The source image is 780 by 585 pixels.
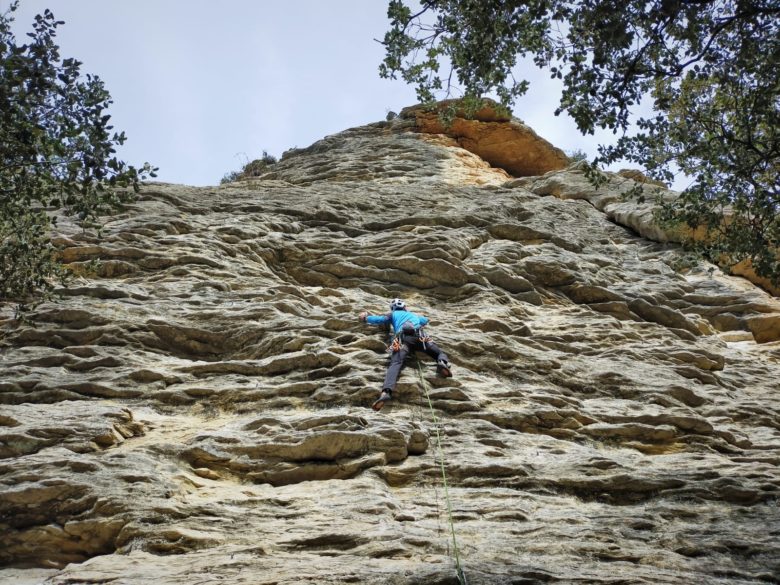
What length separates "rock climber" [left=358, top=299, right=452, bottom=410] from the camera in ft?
38.5

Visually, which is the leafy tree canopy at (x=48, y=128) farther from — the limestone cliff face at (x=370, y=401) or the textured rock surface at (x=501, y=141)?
the textured rock surface at (x=501, y=141)

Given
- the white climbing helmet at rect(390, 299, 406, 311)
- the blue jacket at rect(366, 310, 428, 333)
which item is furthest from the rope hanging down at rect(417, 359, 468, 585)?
the white climbing helmet at rect(390, 299, 406, 311)

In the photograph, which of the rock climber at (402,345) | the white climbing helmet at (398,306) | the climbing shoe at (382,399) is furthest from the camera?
the white climbing helmet at (398,306)

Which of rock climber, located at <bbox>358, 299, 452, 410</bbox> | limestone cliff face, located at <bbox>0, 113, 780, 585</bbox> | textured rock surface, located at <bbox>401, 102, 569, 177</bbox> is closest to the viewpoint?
limestone cliff face, located at <bbox>0, 113, 780, 585</bbox>

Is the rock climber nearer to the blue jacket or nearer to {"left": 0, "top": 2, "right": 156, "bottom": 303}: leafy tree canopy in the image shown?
the blue jacket

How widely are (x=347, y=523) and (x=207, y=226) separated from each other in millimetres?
11557

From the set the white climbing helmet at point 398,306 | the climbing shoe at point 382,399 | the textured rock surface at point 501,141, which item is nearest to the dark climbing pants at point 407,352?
the climbing shoe at point 382,399

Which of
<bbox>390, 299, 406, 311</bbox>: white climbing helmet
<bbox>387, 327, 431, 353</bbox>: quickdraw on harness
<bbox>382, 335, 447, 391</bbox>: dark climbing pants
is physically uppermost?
<bbox>390, 299, 406, 311</bbox>: white climbing helmet

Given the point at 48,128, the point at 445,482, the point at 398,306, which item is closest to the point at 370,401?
the point at 445,482

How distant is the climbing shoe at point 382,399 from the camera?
450 inches

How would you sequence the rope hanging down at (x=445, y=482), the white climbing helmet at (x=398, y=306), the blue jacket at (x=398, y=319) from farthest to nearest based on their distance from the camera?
the white climbing helmet at (x=398, y=306), the blue jacket at (x=398, y=319), the rope hanging down at (x=445, y=482)

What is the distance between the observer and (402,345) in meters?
12.7

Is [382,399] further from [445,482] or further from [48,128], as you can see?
[48,128]

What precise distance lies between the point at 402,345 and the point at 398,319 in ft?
3.31
